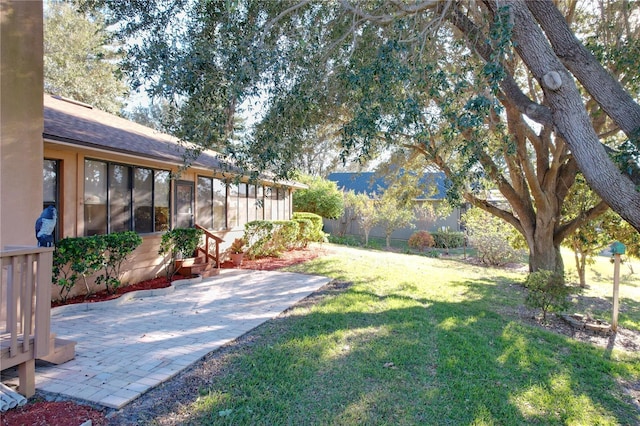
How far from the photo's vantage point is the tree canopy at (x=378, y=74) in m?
4.34

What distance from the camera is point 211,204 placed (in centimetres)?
1090

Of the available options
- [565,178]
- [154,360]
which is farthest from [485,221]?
[154,360]

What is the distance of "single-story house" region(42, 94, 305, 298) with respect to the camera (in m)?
6.45

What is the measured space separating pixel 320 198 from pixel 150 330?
16.2 m

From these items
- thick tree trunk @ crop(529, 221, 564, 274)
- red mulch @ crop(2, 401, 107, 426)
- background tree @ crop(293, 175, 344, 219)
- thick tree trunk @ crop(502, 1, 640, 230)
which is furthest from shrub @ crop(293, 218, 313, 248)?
red mulch @ crop(2, 401, 107, 426)

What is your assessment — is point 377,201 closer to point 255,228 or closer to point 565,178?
point 255,228

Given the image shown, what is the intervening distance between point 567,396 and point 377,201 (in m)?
15.7

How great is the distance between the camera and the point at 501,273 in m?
13.0

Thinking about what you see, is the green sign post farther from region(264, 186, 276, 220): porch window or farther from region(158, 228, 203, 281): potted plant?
region(264, 186, 276, 220): porch window

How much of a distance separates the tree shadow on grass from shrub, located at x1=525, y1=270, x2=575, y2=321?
862 mm

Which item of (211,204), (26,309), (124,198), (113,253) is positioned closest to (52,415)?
(26,309)

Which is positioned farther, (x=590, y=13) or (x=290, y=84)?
(x=590, y=13)

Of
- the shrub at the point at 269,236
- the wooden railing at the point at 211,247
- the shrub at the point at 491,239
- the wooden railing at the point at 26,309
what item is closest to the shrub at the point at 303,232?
the shrub at the point at 269,236

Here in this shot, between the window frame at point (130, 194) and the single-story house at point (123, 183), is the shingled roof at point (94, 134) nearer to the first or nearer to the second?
the single-story house at point (123, 183)
